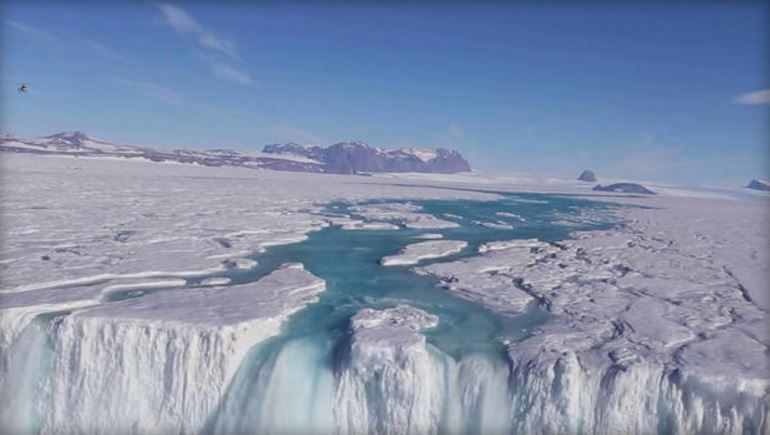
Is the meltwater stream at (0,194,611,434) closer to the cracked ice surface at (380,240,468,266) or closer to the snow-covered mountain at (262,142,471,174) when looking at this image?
the cracked ice surface at (380,240,468,266)

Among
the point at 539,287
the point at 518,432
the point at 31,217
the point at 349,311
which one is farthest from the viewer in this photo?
the point at 31,217

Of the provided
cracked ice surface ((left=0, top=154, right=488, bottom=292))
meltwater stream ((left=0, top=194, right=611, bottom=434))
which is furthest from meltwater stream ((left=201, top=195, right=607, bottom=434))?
cracked ice surface ((left=0, top=154, right=488, bottom=292))

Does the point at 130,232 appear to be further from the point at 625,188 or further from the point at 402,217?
the point at 625,188

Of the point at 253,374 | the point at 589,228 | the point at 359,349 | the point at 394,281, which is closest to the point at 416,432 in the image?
the point at 359,349

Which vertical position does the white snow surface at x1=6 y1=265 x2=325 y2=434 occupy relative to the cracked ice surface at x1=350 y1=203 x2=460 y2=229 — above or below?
below

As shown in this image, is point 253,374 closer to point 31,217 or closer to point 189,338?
point 189,338

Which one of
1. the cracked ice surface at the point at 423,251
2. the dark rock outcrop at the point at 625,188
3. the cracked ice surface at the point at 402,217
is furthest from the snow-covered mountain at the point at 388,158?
the cracked ice surface at the point at 423,251

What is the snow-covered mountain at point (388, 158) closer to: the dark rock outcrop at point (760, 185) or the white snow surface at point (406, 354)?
the dark rock outcrop at point (760, 185)
